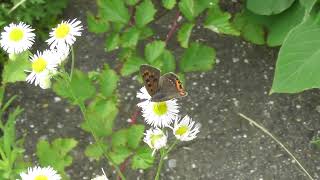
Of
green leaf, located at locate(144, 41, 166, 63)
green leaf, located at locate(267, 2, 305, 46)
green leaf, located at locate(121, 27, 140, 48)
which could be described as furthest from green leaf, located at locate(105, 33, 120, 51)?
green leaf, located at locate(267, 2, 305, 46)

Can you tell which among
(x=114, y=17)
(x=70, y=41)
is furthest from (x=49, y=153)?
(x=114, y=17)

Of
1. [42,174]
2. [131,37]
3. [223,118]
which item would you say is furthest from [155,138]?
[223,118]

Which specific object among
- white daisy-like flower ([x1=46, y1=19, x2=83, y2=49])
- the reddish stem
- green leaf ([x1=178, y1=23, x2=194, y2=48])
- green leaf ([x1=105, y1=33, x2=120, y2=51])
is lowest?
green leaf ([x1=178, y1=23, x2=194, y2=48])

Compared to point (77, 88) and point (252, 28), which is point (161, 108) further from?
point (252, 28)

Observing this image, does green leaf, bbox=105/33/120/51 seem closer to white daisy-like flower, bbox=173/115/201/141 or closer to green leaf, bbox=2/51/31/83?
green leaf, bbox=2/51/31/83

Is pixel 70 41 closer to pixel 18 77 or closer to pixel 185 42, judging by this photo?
pixel 18 77

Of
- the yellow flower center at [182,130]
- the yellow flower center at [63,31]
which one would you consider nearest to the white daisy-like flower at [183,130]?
the yellow flower center at [182,130]

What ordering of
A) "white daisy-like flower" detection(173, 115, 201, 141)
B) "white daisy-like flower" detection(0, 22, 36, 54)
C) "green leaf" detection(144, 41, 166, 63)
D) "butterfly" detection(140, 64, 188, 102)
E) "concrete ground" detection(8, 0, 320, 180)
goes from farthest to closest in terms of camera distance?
"concrete ground" detection(8, 0, 320, 180), "green leaf" detection(144, 41, 166, 63), "white daisy-like flower" detection(0, 22, 36, 54), "white daisy-like flower" detection(173, 115, 201, 141), "butterfly" detection(140, 64, 188, 102)
